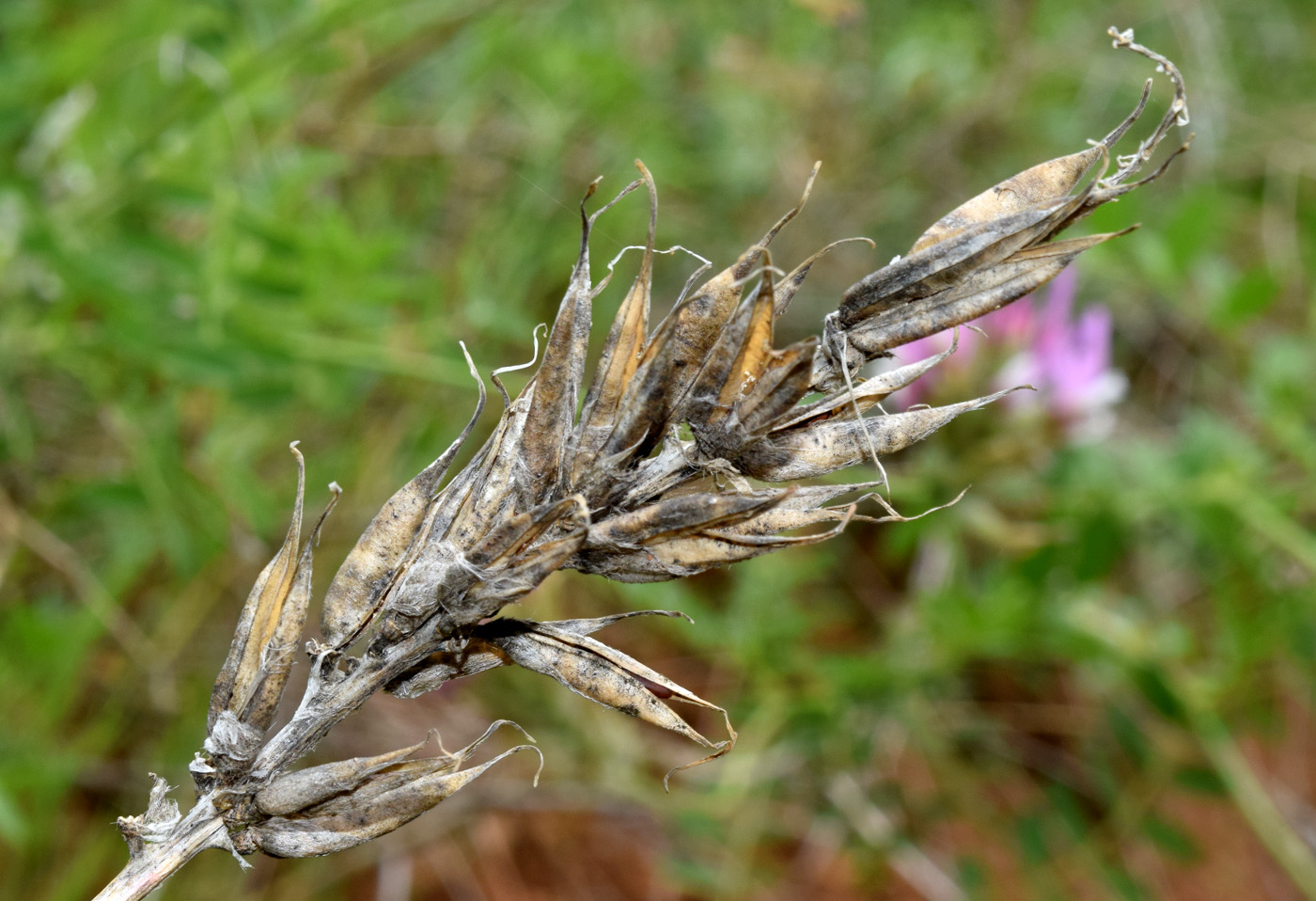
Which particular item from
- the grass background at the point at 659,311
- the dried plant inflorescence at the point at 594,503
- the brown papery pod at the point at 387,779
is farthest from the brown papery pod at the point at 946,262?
the grass background at the point at 659,311

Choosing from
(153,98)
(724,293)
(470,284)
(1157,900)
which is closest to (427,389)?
(470,284)

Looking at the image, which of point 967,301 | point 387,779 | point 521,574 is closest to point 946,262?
point 967,301

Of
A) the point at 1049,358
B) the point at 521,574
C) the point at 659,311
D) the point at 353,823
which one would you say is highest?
the point at 521,574

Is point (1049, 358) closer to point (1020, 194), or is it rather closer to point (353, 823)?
point (1020, 194)

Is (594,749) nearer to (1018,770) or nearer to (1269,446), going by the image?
(1018,770)

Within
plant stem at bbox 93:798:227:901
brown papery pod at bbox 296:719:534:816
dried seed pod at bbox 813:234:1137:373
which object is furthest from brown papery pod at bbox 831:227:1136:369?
plant stem at bbox 93:798:227:901

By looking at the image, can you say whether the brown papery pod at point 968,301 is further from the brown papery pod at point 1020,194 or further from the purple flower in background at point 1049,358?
the purple flower in background at point 1049,358
